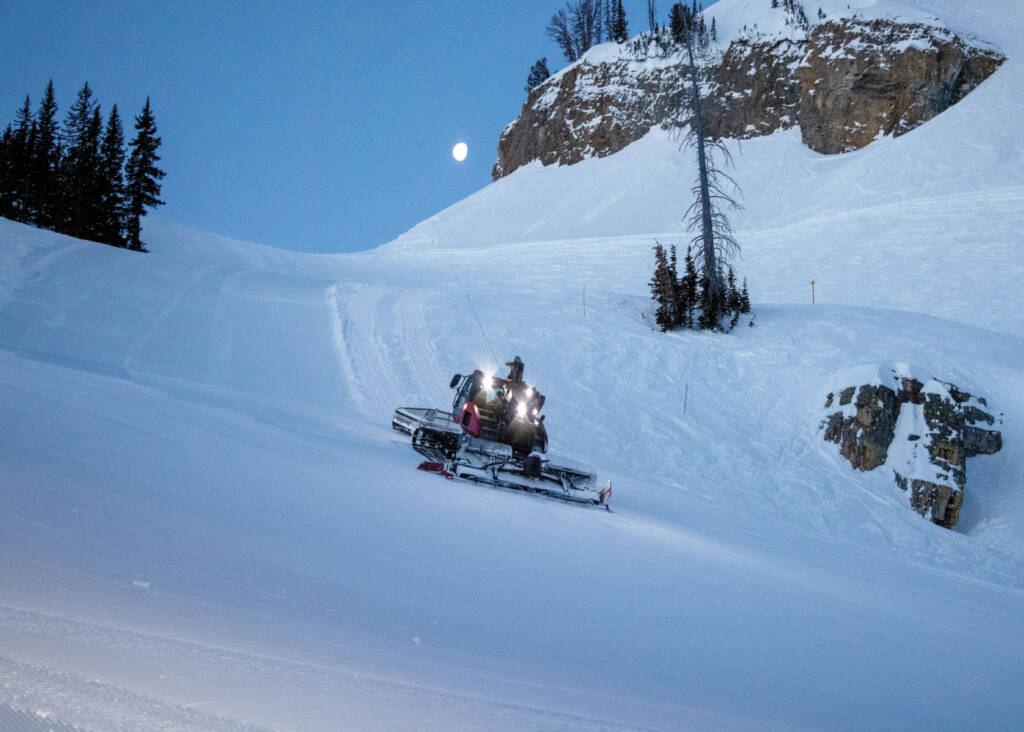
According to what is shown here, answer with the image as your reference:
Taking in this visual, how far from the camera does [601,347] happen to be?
710 inches

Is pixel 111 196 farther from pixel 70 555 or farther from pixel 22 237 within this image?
pixel 70 555

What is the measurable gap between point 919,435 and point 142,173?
4367 centimetres

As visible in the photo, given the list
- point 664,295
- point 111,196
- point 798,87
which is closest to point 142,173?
point 111,196

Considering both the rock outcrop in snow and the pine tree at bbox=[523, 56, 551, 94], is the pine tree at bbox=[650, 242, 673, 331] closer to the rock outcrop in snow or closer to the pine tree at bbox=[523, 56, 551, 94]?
the rock outcrop in snow

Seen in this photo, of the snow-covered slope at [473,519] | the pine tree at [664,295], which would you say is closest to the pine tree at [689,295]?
the pine tree at [664,295]

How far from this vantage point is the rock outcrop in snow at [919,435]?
12.5m

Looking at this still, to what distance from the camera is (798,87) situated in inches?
2451

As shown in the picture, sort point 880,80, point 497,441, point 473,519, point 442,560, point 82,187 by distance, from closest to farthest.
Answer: point 442,560 < point 473,519 < point 497,441 < point 82,187 < point 880,80

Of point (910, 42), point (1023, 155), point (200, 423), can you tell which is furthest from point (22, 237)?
point (910, 42)

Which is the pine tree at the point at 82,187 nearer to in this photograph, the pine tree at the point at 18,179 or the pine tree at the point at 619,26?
the pine tree at the point at 18,179

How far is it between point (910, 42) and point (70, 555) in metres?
72.7

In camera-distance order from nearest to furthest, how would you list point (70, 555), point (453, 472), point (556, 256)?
point (70, 555) < point (453, 472) < point (556, 256)

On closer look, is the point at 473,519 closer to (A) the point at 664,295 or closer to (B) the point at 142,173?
(A) the point at 664,295

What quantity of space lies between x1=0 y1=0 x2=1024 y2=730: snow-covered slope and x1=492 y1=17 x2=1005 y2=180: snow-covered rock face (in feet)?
108
